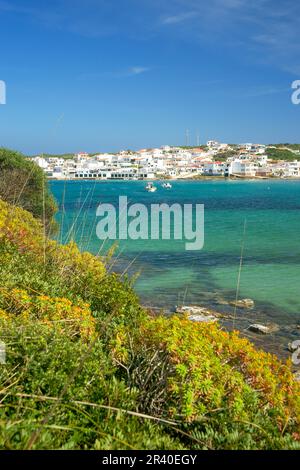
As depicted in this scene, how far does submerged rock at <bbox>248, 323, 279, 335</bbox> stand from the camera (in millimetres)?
10695

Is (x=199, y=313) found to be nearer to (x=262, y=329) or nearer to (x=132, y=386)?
(x=262, y=329)

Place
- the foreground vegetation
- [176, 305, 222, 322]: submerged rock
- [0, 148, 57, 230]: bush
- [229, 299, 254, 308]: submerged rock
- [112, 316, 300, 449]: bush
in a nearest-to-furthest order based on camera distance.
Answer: the foreground vegetation → [112, 316, 300, 449]: bush → [176, 305, 222, 322]: submerged rock → [229, 299, 254, 308]: submerged rock → [0, 148, 57, 230]: bush

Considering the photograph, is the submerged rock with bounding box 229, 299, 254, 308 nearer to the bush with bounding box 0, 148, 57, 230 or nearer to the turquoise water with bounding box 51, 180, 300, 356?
the turquoise water with bounding box 51, 180, 300, 356

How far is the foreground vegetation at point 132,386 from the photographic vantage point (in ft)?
9.62

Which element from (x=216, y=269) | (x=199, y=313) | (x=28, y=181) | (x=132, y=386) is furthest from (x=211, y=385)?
(x=28, y=181)

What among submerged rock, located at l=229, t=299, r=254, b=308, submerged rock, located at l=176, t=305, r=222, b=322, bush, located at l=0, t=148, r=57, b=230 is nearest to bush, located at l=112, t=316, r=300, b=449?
submerged rock, located at l=176, t=305, r=222, b=322

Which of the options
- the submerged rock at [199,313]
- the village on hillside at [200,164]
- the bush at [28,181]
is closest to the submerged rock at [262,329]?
the submerged rock at [199,313]

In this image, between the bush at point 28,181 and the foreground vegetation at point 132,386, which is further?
the bush at point 28,181

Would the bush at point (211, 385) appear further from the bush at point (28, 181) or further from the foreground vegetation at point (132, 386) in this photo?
the bush at point (28, 181)

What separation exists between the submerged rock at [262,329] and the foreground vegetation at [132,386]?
620 cm

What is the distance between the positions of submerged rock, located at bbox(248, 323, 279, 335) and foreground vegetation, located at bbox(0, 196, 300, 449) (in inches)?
244

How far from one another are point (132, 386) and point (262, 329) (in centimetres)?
750

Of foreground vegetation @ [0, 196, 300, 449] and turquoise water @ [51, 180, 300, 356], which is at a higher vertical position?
foreground vegetation @ [0, 196, 300, 449]
